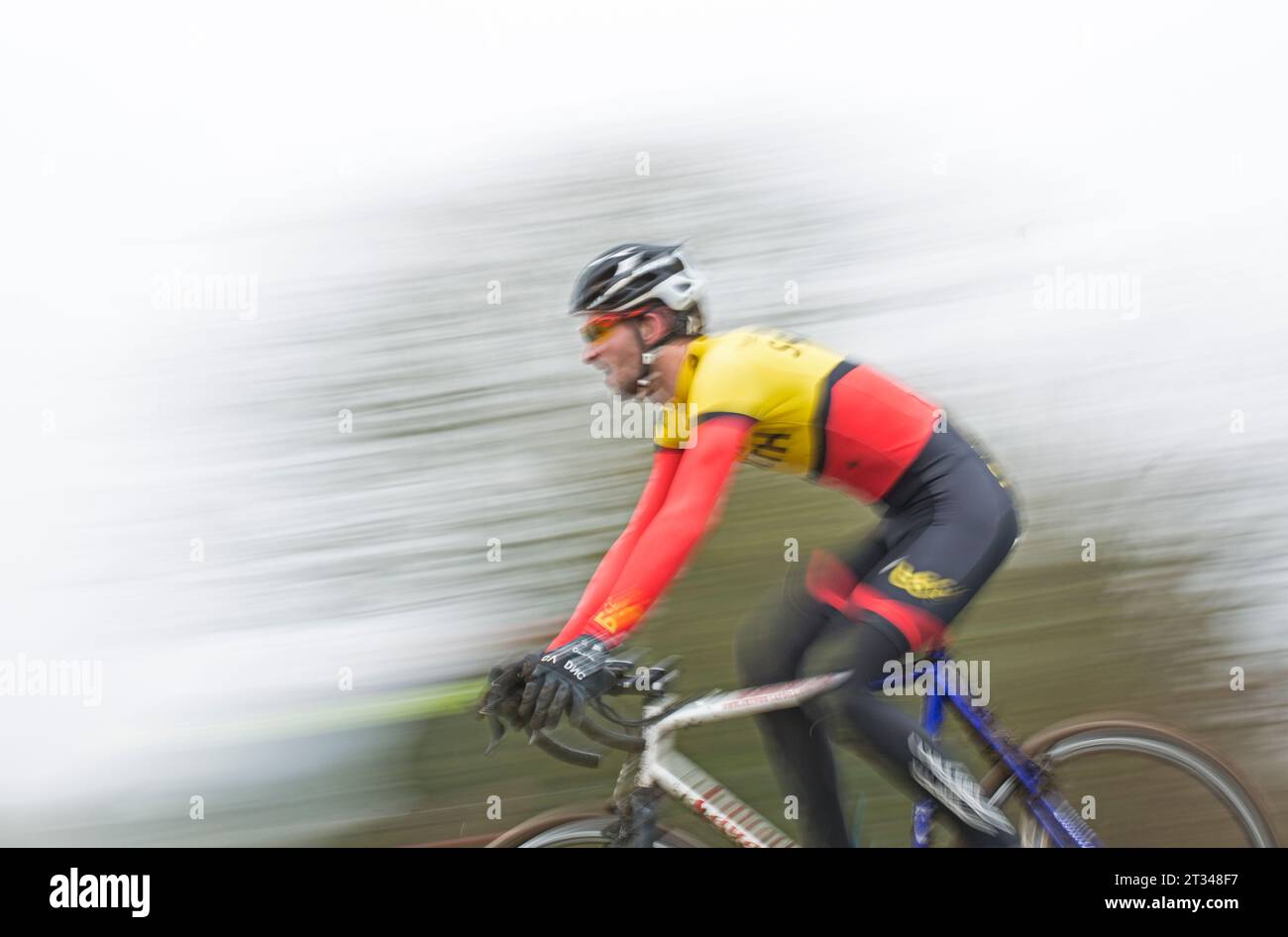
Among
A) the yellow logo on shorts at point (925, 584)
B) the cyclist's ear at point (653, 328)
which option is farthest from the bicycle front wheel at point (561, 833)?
the cyclist's ear at point (653, 328)

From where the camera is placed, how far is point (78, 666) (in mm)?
4129

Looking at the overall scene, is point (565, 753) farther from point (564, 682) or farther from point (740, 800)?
point (740, 800)

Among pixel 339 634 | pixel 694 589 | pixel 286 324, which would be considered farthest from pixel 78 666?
pixel 694 589

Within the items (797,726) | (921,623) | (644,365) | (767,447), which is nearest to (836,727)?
(797,726)

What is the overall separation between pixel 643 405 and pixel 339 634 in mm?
1322

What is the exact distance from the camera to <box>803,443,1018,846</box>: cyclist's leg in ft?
8.45

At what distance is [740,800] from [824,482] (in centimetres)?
80

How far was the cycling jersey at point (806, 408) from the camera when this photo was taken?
2.60 meters

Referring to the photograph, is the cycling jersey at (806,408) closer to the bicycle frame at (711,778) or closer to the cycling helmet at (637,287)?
the cycling helmet at (637,287)

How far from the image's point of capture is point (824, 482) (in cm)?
297

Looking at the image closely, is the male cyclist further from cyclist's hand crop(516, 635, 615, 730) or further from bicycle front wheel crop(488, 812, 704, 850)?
bicycle front wheel crop(488, 812, 704, 850)

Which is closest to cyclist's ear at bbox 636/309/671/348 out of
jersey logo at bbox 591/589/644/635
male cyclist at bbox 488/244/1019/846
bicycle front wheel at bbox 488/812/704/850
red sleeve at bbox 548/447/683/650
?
male cyclist at bbox 488/244/1019/846
